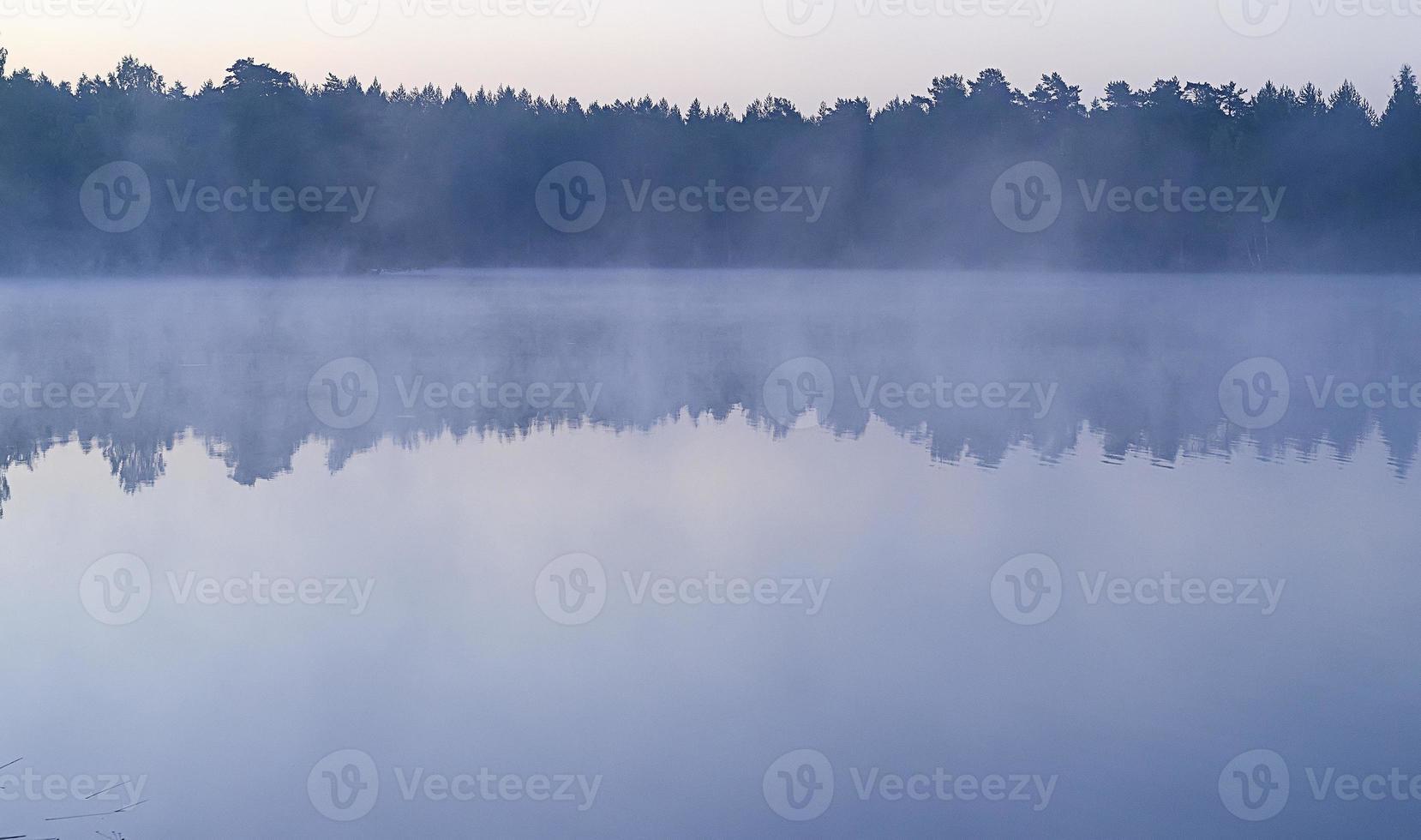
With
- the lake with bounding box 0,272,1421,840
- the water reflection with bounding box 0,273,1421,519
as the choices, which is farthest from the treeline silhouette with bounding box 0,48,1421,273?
the lake with bounding box 0,272,1421,840

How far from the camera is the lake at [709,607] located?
3.94m

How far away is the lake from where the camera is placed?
3938 mm

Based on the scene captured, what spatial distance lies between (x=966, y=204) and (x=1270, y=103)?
11276 mm

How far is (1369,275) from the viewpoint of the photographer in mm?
38688

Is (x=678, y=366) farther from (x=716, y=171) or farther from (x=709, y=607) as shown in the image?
(x=716, y=171)

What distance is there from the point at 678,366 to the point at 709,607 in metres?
8.67

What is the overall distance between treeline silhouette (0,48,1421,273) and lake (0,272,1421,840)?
28.0 m

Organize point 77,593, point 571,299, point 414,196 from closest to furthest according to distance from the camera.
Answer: point 77,593
point 571,299
point 414,196

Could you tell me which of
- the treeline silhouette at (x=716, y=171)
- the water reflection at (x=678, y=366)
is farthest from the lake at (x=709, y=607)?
the treeline silhouette at (x=716, y=171)

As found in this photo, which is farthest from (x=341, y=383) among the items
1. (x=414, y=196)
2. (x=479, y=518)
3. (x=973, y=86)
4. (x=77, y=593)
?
(x=973, y=86)

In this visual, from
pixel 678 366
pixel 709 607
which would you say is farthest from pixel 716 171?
pixel 709 607

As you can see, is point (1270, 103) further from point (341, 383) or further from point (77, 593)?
point (77, 593)

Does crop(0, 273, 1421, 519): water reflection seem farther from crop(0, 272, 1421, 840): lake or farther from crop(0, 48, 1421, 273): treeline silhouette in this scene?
crop(0, 48, 1421, 273): treeline silhouette

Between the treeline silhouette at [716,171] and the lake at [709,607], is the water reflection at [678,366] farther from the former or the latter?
the treeline silhouette at [716,171]
